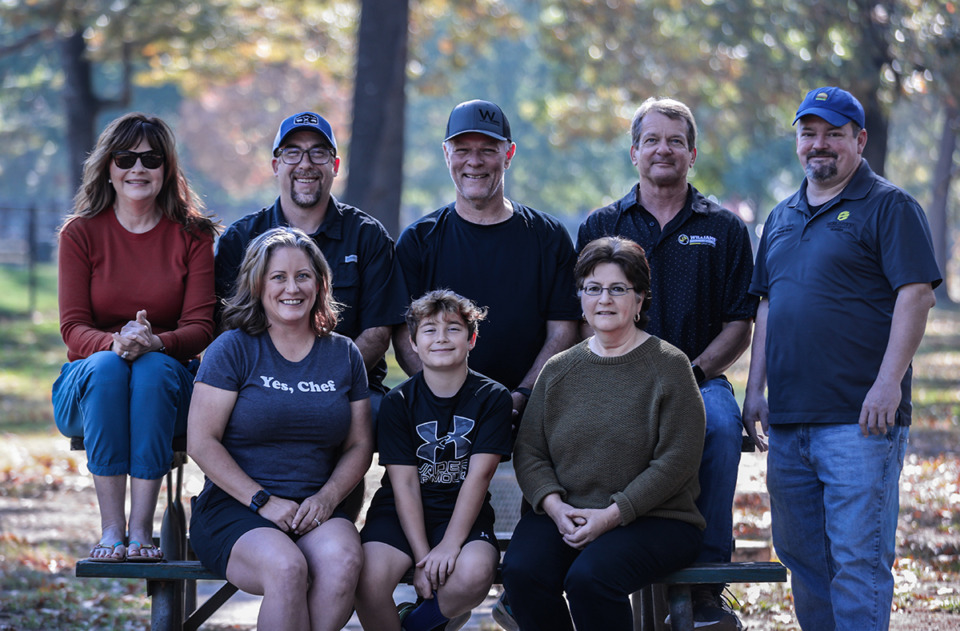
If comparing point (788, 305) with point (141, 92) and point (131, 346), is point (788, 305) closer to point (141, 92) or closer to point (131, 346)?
point (131, 346)

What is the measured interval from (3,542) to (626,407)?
549 cm

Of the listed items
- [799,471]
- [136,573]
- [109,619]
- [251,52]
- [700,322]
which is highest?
[251,52]

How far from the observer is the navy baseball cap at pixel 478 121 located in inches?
194

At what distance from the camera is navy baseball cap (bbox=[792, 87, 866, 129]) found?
447 cm

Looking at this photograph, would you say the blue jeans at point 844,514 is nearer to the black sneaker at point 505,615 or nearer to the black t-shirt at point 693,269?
the black t-shirt at point 693,269

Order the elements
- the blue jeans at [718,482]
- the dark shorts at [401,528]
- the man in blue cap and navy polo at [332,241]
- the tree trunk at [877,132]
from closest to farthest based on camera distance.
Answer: the dark shorts at [401,528] < the blue jeans at [718,482] < the man in blue cap and navy polo at [332,241] < the tree trunk at [877,132]

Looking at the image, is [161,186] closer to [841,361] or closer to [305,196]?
[305,196]

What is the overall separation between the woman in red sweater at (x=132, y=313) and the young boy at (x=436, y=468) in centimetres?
93

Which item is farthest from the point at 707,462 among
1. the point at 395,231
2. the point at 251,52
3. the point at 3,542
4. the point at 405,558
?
the point at 251,52

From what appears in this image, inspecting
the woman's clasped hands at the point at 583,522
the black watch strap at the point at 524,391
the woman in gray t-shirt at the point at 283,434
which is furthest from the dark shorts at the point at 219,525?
the black watch strap at the point at 524,391

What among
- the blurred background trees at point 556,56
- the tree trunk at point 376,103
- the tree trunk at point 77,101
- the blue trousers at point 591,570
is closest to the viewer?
the blue trousers at point 591,570

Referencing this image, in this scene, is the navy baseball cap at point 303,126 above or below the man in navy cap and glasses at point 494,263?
above

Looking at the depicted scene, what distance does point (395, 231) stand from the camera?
1305cm

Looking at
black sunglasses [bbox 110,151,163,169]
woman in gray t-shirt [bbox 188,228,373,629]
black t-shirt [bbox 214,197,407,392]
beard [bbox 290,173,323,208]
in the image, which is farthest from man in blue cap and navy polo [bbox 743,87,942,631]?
black sunglasses [bbox 110,151,163,169]
